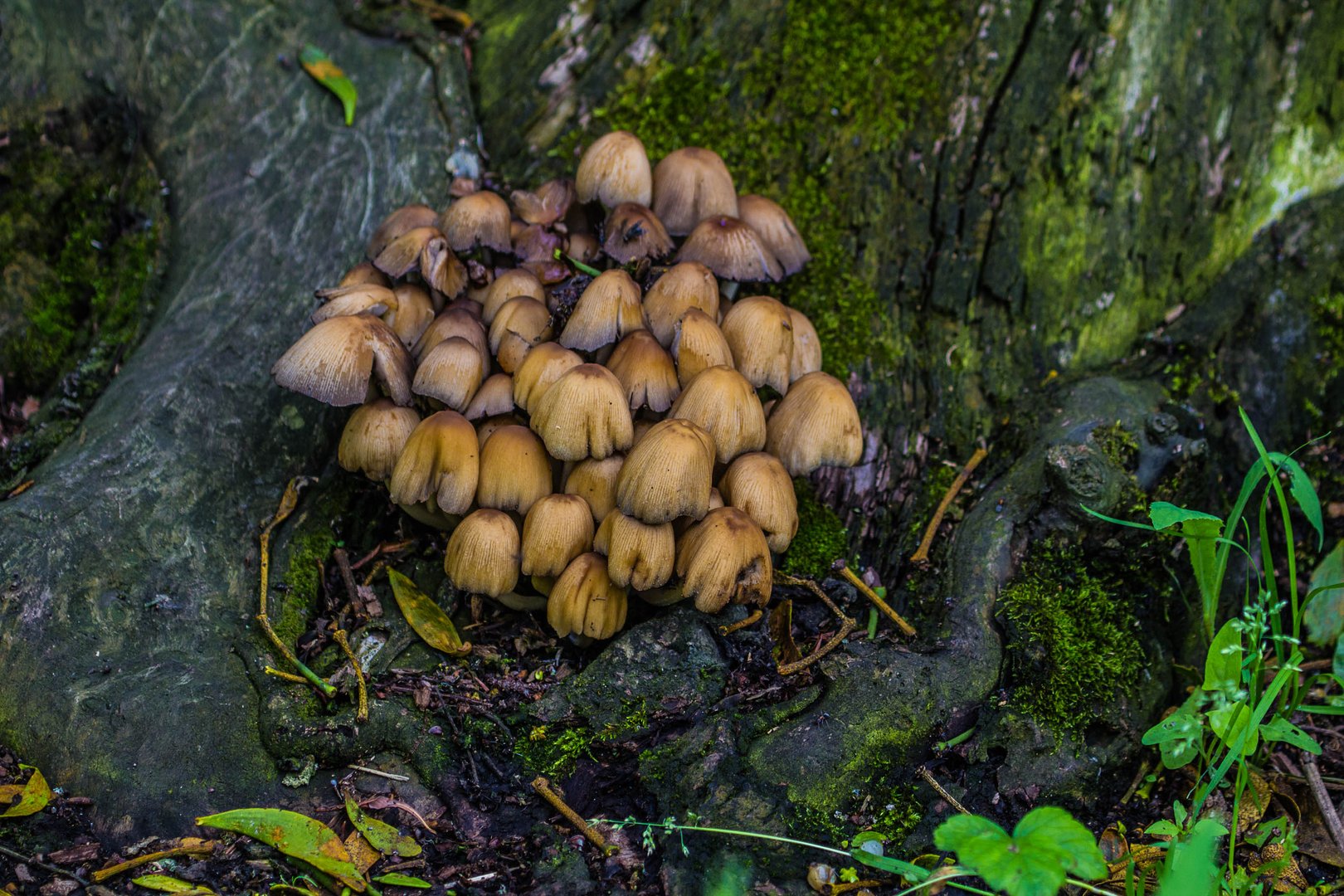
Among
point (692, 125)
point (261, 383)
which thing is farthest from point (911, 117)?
point (261, 383)

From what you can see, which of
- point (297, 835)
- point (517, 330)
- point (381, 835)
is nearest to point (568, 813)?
point (381, 835)

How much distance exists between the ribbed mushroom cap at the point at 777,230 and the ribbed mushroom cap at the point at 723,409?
1.90ft

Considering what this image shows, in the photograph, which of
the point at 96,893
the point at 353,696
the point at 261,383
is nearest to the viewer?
the point at 96,893

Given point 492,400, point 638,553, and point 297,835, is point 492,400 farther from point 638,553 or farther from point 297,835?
point 297,835

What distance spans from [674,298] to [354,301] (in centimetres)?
86

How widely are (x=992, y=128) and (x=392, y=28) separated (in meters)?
2.19

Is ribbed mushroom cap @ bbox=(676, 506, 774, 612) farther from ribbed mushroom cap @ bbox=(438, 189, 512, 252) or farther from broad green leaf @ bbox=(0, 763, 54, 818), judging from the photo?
broad green leaf @ bbox=(0, 763, 54, 818)

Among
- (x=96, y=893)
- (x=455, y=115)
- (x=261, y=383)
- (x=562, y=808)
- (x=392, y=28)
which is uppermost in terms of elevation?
(x=392, y=28)

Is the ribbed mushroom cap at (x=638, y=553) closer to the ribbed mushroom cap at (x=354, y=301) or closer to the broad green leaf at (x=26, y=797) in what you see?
the ribbed mushroom cap at (x=354, y=301)

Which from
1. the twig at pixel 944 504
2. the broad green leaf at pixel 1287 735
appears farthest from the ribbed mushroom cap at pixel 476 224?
the broad green leaf at pixel 1287 735

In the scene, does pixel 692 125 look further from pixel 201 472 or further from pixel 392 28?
pixel 201 472

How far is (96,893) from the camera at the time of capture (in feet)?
6.11

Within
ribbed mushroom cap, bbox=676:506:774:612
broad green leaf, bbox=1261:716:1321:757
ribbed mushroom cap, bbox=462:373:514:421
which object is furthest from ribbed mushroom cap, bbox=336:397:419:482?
broad green leaf, bbox=1261:716:1321:757

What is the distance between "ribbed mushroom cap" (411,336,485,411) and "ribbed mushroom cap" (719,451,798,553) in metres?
0.71
